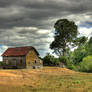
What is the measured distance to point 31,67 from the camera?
49000mm

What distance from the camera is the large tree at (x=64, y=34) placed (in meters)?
63.5

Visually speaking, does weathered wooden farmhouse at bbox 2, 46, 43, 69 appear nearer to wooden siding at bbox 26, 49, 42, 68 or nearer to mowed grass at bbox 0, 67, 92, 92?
wooden siding at bbox 26, 49, 42, 68

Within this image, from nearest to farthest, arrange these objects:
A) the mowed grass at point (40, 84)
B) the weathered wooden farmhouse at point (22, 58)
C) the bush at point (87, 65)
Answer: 1. the mowed grass at point (40, 84)
2. the weathered wooden farmhouse at point (22, 58)
3. the bush at point (87, 65)

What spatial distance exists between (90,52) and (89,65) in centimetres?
A: 1810

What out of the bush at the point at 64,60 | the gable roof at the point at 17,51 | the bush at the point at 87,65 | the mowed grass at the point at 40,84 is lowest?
the mowed grass at the point at 40,84

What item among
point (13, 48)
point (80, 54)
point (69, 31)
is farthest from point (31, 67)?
point (80, 54)

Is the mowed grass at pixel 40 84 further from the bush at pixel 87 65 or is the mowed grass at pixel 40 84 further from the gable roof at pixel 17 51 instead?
the bush at pixel 87 65

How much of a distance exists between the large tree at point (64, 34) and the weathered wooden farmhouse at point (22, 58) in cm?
1418

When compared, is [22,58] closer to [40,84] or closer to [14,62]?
[14,62]

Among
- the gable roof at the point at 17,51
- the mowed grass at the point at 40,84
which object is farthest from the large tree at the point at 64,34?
the mowed grass at the point at 40,84

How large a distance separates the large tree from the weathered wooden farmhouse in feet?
46.5

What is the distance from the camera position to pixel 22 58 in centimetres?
4759

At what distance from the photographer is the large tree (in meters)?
63.5

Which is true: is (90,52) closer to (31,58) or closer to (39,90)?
(31,58)
